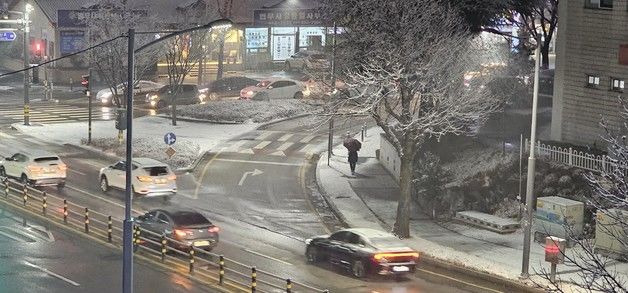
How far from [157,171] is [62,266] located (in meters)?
10.5

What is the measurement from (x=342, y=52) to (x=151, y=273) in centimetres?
1138

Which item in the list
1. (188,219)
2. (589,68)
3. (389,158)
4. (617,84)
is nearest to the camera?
(188,219)

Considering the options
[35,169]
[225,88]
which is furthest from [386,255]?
[225,88]

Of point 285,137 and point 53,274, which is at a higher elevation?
point 285,137

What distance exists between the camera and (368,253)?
2750 centimetres

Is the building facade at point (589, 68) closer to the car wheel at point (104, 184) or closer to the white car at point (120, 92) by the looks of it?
the car wheel at point (104, 184)

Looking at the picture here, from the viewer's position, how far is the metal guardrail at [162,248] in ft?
86.4

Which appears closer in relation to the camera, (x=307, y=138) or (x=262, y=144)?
(x=262, y=144)

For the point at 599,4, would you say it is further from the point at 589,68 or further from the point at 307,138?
the point at 307,138

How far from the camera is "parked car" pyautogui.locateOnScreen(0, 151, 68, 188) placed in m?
39.2

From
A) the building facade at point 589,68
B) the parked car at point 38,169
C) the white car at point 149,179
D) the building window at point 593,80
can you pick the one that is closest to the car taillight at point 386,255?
the building facade at point 589,68

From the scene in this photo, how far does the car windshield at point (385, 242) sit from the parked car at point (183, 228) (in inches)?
201

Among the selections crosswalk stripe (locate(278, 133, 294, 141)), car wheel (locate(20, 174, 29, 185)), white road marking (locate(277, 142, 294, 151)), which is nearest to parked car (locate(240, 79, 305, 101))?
crosswalk stripe (locate(278, 133, 294, 141))

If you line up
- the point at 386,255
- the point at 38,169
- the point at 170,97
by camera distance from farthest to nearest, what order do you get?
1. the point at 170,97
2. the point at 38,169
3. the point at 386,255
